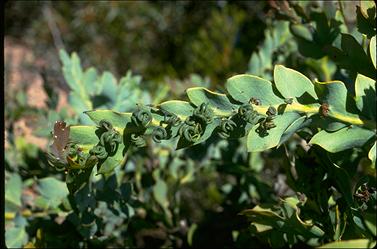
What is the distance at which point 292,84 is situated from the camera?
101cm

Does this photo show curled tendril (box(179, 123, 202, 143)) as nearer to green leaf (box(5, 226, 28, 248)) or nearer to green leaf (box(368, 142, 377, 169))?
green leaf (box(368, 142, 377, 169))

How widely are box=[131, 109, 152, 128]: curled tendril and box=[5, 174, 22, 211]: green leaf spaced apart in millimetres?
695

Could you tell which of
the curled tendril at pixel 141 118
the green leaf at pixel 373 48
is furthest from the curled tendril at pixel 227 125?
the green leaf at pixel 373 48

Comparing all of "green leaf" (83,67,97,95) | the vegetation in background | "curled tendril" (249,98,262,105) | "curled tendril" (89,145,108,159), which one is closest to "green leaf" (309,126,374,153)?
the vegetation in background

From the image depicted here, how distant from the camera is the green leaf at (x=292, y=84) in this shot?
3.29 ft

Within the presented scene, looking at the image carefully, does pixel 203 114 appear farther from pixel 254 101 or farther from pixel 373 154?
pixel 373 154

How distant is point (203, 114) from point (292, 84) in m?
0.15

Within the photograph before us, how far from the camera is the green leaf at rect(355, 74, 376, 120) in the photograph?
96 centimetres

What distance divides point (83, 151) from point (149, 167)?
2.96 feet

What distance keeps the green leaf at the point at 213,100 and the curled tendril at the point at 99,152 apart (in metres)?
0.15

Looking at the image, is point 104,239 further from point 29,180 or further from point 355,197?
point 355,197

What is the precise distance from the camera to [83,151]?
996 mm

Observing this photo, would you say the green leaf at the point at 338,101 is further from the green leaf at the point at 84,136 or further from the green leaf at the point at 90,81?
the green leaf at the point at 90,81

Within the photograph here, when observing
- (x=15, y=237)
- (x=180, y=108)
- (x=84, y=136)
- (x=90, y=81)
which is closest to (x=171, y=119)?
(x=180, y=108)
